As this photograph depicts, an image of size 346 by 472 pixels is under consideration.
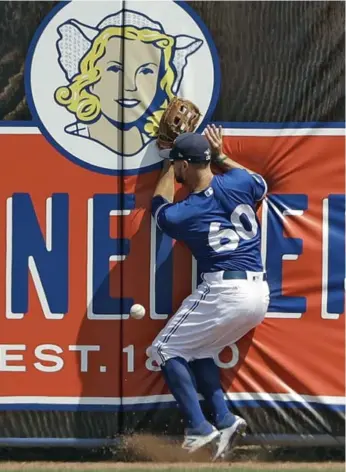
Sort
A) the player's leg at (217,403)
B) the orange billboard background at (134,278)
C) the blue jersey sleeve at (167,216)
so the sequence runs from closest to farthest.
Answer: the blue jersey sleeve at (167,216)
the player's leg at (217,403)
the orange billboard background at (134,278)

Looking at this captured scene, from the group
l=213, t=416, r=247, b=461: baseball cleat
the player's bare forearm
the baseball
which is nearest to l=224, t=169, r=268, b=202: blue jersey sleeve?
the player's bare forearm

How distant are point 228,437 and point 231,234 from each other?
108cm

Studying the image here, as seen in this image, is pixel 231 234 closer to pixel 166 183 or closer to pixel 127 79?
pixel 166 183

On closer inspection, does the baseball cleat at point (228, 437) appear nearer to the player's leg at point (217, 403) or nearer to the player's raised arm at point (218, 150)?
the player's leg at point (217, 403)

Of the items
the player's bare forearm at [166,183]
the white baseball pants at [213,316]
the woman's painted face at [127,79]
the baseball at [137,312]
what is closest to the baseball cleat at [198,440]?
the white baseball pants at [213,316]

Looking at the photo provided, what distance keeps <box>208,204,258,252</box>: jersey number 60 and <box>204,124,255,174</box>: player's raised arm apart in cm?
24

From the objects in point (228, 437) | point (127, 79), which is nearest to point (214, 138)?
point (127, 79)

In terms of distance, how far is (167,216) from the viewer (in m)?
5.05

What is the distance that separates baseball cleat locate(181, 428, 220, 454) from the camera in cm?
510

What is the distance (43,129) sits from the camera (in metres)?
5.24

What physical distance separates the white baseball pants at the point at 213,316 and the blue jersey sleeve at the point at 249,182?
0.42 metres

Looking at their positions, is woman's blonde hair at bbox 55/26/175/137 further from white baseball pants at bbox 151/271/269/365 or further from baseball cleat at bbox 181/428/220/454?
baseball cleat at bbox 181/428/220/454

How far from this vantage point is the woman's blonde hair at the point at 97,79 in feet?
17.0

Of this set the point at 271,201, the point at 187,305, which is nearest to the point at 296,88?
the point at 271,201
